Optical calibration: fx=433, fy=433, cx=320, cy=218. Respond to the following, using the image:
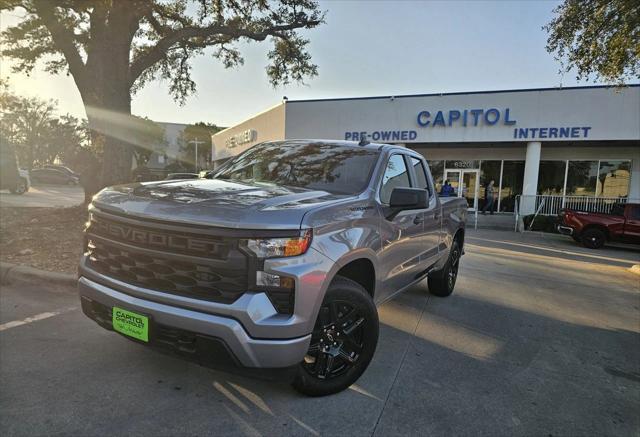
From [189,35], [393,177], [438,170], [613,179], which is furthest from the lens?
[438,170]

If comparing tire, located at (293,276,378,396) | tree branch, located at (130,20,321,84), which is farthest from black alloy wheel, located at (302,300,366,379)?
tree branch, located at (130,20,321,84)

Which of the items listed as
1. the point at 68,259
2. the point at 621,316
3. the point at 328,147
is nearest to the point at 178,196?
the point at 328,147

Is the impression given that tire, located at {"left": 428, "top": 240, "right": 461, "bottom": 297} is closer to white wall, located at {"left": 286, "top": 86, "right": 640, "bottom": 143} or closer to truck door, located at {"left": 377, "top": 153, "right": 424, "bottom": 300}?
truck door, located at {"left": 377, "top": 153, "right": 424, "bottom": 300}

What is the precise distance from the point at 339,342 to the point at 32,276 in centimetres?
452

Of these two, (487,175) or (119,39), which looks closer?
(119,39)

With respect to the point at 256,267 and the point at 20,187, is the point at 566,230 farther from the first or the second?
the point at 20,187

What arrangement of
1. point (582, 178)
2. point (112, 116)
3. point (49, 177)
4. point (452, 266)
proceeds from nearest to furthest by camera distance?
point (452, 266) < point (112, 116) < point (582, 178) < point (49, 177)

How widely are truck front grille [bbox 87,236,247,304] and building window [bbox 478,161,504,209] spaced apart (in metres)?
Result: 21.1

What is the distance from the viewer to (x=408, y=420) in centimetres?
285

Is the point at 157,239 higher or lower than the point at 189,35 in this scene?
lower

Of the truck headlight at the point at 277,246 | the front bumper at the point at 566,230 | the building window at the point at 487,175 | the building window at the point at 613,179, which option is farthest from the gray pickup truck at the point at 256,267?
the building window at the point at 613,179

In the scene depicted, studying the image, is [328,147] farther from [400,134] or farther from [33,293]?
[400,134]

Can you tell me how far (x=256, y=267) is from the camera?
2455 millimetres

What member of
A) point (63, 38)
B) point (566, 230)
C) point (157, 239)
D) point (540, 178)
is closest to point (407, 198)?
point (157, 239)
